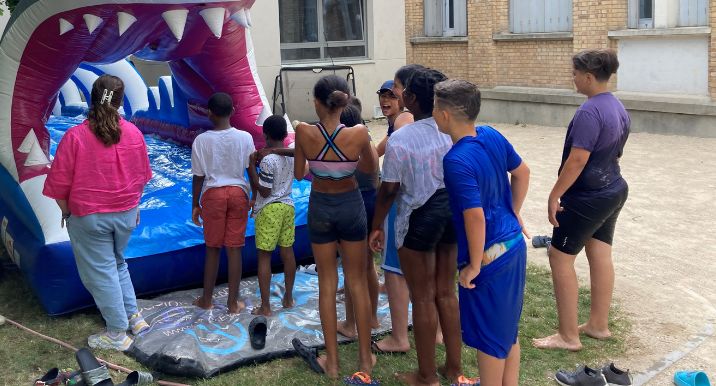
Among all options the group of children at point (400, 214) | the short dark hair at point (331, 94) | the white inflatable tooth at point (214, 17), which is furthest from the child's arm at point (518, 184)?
the white inflatable tooth at point (214, 17)

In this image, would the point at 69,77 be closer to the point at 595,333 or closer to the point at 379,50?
the point at 595,333

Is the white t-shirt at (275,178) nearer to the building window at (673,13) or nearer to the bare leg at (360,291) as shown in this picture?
the bare leg at (360,291)

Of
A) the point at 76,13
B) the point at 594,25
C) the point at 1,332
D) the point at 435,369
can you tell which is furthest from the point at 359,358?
the point at 594,25

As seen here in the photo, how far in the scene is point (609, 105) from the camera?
4172mm

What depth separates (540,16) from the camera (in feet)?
46.8

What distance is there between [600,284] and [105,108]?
9.13ft

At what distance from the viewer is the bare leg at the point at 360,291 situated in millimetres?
3961

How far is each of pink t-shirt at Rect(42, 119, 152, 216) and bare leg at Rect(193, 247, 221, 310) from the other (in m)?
0.69

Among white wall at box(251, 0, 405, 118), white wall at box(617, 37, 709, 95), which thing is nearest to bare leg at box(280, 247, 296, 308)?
white wall at box(617, 37, 709, 95)

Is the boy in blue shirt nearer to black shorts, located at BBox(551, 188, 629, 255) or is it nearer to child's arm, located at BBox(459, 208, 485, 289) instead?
child's arm, located at BBox(459, 208, 485, 289)

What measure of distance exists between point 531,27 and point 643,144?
4.30 metres

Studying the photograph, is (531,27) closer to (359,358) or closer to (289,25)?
(289,25)

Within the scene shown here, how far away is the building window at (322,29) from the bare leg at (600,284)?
11.3 metres

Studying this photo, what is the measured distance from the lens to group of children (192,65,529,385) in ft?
10.5
